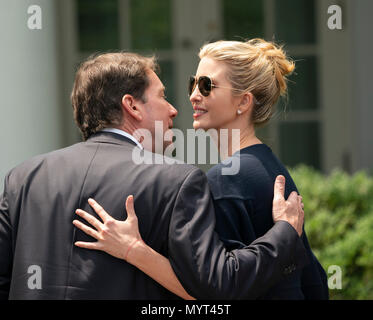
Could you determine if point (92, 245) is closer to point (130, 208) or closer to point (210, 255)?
point (130, 208)

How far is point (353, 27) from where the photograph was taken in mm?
5879

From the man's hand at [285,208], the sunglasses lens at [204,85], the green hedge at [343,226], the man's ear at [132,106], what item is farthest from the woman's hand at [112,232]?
the green hedge at [343,226]

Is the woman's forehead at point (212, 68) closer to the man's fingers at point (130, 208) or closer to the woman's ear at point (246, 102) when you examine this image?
the woman's ear at point (246, 102)

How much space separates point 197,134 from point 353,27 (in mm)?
2189

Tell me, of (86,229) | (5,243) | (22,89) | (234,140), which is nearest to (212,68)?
(234,140)

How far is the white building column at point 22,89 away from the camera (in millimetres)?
3684

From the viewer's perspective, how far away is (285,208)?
85.1 inches

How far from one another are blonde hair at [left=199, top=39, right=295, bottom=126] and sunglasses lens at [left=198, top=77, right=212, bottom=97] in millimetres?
79

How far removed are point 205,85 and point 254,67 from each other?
19 cm

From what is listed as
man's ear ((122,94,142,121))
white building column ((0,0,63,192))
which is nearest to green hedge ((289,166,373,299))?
white building column ((0,0,63,192))

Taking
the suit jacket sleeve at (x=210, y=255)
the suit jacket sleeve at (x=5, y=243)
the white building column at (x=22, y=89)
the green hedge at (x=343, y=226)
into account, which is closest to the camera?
the suit jacket sleeve at (x=210, y=255)

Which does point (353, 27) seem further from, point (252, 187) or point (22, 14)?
point (252, 187)

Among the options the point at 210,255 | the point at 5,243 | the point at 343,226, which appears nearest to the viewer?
the point at 210,255

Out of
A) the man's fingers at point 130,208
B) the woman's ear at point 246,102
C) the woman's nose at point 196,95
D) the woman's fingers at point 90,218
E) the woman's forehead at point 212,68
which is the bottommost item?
the woman's fingers at point 90,218
